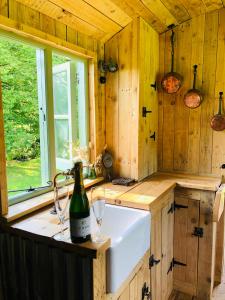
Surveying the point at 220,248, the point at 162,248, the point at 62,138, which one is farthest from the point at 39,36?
the point at 220,248

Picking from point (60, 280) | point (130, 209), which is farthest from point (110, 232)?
point (60, 280)

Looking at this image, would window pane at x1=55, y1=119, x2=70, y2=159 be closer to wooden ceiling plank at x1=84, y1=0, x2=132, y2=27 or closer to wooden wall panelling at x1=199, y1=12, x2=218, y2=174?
wooden ceiling plank at x1=84, y1=0, x2=132, y2=27

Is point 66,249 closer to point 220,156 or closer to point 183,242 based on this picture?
point 183,242

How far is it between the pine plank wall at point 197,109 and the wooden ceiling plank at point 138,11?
261 millimetres

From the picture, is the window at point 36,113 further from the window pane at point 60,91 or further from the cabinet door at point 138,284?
the cabinet door at point 138,284

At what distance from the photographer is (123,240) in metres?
1.27

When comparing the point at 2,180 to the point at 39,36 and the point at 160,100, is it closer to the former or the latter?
the point at 39,36

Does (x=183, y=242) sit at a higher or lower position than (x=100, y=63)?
lower

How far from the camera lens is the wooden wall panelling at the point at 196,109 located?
2.33 metres

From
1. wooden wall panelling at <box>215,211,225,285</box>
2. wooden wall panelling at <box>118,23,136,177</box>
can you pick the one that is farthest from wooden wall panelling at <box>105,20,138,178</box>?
wooden wall panelling at <box>215,211,225,285</box>

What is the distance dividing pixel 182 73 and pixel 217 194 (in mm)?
1185

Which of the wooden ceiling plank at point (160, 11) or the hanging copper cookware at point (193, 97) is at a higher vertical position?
the wooden ceiling plank at point (160, 11)

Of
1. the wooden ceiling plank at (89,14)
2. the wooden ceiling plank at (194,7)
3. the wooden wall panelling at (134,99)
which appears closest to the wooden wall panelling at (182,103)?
the wooden ceiling plank at (194,7)

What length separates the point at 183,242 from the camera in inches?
87.8
